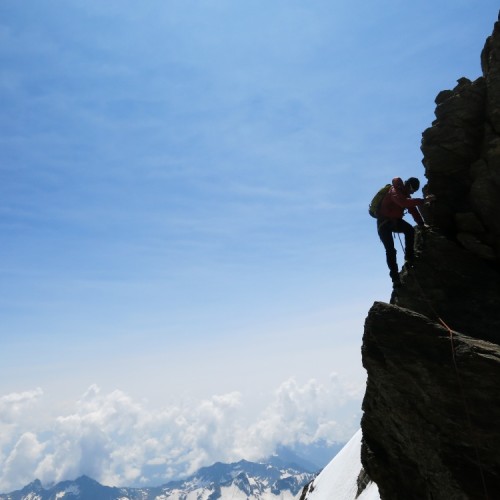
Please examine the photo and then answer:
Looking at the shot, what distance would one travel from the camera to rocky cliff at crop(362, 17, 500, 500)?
38.4 ft

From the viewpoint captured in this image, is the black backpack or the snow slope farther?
the snow slope

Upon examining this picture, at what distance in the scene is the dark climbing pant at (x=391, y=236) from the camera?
59.5 feet

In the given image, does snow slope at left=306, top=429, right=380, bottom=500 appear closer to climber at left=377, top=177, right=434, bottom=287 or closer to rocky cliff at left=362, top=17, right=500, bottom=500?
rocky cliff at left=362, top=17, right=500, bottom=500

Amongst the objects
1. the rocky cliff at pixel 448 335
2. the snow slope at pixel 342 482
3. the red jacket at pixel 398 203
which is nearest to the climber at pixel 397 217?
the red jacket at pixel 398 203

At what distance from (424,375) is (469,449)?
2.24 m

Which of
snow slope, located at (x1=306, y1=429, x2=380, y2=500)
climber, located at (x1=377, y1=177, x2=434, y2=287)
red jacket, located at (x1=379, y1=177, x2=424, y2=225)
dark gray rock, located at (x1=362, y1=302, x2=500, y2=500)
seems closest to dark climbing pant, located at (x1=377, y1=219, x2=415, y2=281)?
climber, located at (x1=377, y1=177, x2=434, y2=287)

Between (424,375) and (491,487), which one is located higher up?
(424,375)

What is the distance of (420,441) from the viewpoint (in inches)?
510

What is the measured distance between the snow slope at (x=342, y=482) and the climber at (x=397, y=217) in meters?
22.6

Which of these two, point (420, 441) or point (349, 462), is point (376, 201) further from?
point (349, 462)

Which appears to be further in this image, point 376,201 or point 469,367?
point 376,201

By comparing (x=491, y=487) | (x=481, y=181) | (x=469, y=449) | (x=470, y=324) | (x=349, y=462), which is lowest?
(x=349, y=462)

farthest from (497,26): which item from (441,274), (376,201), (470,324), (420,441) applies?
(420,441)

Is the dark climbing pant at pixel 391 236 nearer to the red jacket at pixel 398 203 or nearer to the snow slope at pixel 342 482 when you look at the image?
the red jacket at pixel 398 203
